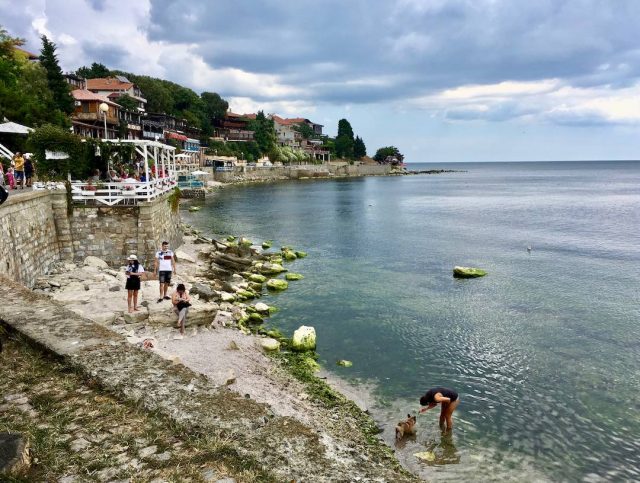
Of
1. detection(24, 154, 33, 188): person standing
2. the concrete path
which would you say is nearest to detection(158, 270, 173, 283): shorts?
the concrete path

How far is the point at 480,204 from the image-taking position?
82312mm

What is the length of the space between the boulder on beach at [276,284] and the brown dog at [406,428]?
14412 millimetres

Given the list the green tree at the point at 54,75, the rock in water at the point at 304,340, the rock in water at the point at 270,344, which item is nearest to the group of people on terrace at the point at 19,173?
the rock in water at the point at 270,344

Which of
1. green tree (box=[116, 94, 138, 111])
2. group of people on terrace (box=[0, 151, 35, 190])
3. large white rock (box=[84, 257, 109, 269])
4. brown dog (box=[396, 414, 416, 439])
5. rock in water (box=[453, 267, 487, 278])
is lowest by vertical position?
brown dog (box=[396, 414, 416, 439])

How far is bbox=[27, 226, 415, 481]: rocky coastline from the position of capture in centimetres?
1117

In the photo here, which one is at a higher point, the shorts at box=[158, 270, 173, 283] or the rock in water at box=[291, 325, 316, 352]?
the shorts at box=[158, 270, 173, 283]

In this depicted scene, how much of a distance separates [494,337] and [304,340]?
326 inches

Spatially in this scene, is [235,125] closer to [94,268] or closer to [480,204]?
[480,204]

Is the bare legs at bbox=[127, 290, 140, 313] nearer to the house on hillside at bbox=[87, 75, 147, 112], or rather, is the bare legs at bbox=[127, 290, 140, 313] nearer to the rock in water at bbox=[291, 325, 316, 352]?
the rock in water at bbox=[291, 325, 316, 352]

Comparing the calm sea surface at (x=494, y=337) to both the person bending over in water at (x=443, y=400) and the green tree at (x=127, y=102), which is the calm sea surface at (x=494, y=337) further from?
the green tree at (x=127, y=102)

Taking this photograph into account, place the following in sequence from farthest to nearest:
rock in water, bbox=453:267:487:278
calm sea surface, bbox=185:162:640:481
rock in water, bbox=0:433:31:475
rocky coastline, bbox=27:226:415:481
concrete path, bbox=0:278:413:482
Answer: rock in water, bbox=453:267:487:278 → calm sea surface, bbox=185:162:640:481 → rocky coastline, bbox=27:226:415:481 → concrete path, bbox=0:278:413:482 → rock in water, bbox=0:433:31:475

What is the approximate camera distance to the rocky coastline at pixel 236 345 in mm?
11173

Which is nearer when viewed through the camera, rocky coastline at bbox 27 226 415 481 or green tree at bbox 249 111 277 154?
rocky coastline at bbox 27 226 415 481

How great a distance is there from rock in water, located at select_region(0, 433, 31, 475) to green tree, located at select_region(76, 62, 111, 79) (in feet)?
432
